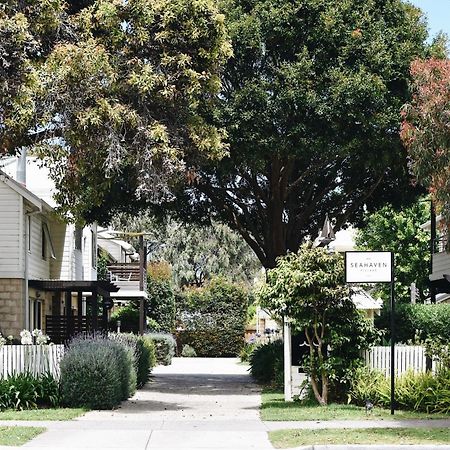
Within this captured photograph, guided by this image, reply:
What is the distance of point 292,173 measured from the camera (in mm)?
31719

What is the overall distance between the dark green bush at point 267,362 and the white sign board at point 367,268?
9.60m

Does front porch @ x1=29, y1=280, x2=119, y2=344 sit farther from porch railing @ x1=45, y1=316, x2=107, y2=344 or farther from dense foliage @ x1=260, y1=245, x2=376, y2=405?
dense foliage @ x1=260, y1=245, x2=376, y2=405

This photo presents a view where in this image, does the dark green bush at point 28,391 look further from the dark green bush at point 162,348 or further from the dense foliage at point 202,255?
the dense foliage at point 202,255

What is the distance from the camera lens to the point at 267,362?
3275 cm

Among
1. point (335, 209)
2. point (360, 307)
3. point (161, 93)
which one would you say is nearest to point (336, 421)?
point (360, 307)

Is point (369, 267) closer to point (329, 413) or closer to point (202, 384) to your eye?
point (329, 413)

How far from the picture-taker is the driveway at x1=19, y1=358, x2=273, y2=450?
49.8ft

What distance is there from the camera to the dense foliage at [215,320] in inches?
2275

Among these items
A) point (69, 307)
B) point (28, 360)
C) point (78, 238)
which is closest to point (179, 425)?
point (28, 360)

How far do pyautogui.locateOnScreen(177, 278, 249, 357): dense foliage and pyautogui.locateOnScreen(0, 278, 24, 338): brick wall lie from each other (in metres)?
26.0

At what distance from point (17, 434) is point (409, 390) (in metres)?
8.08

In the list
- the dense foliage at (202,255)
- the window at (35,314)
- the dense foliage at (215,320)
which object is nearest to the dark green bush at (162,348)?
the window at (35,314)

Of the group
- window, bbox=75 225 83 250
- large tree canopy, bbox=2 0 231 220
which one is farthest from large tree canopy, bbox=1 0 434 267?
window, bbox=75 225 83 250

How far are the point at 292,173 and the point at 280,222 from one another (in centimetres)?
170
